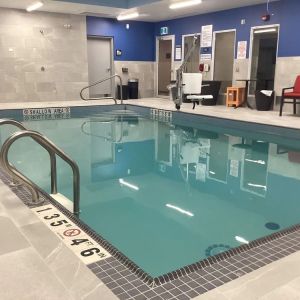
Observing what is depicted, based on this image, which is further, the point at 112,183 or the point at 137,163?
the point at 137,163

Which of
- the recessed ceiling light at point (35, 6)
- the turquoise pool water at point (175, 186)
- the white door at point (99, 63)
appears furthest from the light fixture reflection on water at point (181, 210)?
the white door at point (99, 63)

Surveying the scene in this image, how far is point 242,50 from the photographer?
9.20 m

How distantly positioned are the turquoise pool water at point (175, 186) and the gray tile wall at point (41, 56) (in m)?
3.65

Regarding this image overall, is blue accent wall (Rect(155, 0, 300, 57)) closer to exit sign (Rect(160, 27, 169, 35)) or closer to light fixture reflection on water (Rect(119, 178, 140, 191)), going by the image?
exit sign (Rect(160, 27, 169, 35))

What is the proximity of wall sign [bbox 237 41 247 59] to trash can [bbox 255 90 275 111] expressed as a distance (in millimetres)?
1353

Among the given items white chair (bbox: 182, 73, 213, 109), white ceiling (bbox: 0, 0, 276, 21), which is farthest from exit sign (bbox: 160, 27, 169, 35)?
white chair (bbox: 182, 73, 213, 109)

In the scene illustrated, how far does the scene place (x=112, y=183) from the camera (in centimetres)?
408

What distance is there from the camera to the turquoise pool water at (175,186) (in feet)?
8.93

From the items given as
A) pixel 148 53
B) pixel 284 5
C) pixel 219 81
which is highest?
pixel 284 5

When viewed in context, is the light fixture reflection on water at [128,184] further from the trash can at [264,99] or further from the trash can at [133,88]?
the trash can at [133,88]

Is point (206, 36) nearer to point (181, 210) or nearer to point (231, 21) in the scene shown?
point (231, 21)

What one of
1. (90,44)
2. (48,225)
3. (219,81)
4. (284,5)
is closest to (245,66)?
(219,81)

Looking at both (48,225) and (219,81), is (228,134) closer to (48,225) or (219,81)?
(219,81)

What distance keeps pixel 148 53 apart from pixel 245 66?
4.16 meters
